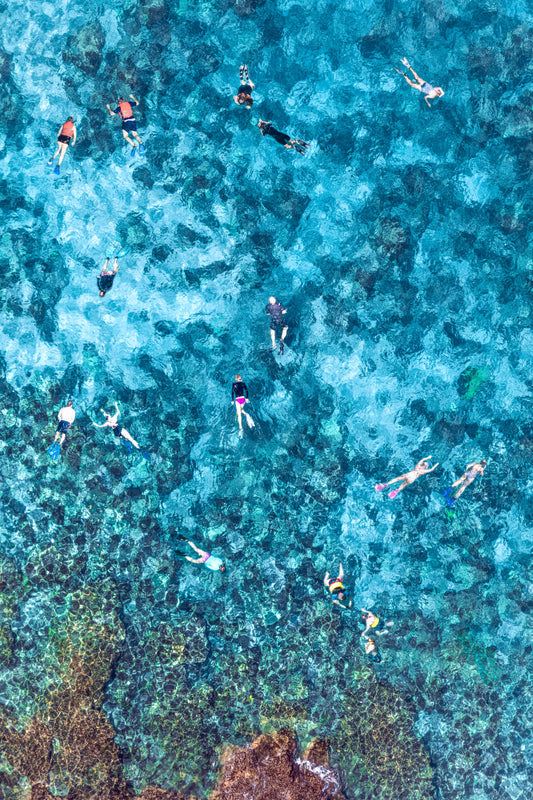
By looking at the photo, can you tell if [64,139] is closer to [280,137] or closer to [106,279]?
[106,279]

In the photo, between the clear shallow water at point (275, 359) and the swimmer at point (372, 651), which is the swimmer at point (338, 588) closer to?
the clear shallow water at point (275, 359)

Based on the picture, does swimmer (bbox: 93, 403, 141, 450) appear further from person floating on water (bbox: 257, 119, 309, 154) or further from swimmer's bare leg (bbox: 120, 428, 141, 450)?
person floating on water (bbox: 257, 119, 309, 154)

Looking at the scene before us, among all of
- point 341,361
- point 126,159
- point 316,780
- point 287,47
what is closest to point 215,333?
point 341,361

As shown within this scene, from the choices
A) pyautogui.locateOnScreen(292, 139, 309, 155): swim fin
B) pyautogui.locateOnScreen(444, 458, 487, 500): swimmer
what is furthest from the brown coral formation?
pyautogui.locateOnScreen(292, 139, 309, 155): swim fin

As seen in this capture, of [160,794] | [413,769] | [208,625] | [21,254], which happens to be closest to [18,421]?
[21,254]

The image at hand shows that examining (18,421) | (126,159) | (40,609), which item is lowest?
(40,609)

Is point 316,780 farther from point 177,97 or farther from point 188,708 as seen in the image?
point 177,97

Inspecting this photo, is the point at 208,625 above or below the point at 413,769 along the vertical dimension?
above
